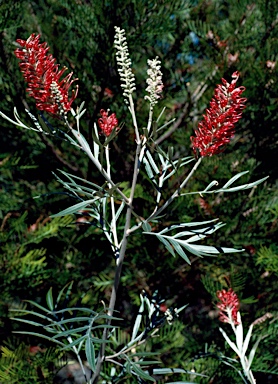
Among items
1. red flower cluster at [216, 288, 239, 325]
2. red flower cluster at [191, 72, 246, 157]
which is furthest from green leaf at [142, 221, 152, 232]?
red flower cluster at [216, 288, 239, 325]

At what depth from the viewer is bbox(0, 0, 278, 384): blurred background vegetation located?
89 centimetres

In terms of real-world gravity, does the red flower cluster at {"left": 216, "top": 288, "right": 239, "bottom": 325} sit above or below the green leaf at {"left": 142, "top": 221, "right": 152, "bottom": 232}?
below

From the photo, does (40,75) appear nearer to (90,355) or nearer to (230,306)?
(90,355)

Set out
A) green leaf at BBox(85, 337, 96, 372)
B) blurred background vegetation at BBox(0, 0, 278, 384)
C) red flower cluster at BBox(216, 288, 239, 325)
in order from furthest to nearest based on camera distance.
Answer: blurred background vegetation at BBox(0, 0, 278, 384), red flower cluster at BBox(216, 288, 239, 325), green leaf at BBox(85, 337, 96, 372)

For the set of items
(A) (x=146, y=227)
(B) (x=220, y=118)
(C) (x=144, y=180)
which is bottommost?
(C) (x=144, y=180)

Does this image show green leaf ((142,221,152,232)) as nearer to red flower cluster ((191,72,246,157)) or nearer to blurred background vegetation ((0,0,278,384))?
red flower cluster ((191,72,246,157))

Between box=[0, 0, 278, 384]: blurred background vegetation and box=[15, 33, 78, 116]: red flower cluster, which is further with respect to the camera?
box=[0, 0, 278, 384]: blurred background vegetation

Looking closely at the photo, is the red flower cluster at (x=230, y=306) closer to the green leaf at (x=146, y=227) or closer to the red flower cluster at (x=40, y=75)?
the green leaf at (x=146, y=227)

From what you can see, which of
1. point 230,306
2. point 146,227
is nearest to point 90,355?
point 146,227

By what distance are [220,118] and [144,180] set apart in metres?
0.61

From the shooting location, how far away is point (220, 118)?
45 cm

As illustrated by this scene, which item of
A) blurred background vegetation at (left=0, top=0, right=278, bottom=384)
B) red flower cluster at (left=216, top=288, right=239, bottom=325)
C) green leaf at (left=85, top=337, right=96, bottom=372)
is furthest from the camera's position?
blurred background vegetation at (left=0, top=0, right=278, bottom=384)

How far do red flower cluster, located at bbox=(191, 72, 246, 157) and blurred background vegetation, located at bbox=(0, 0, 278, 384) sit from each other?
0.41 m

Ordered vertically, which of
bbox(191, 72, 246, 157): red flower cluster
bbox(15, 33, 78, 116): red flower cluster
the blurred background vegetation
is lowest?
the blurred background vegetation
